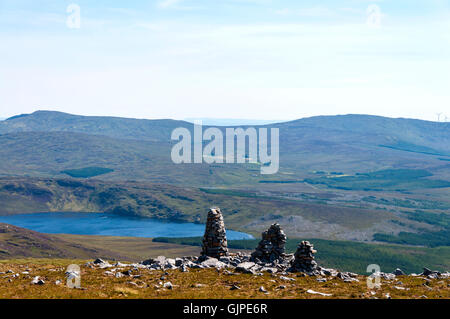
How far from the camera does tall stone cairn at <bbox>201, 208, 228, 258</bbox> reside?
53.9 metres

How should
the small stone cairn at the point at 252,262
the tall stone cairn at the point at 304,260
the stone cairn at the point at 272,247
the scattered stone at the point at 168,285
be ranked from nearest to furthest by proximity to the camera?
the scattered stone at the point at 168,285, the small stone cairn at the point at 252,262, the tall stone cairn at the point at 304,260, the stone cairn at the point at 272,247

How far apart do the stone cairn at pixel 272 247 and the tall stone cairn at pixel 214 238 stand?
12.7 feet

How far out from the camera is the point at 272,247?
5309 cm

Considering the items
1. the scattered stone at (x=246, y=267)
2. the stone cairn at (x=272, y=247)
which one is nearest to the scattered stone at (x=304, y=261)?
the scattered stone at (x=246, y=267)

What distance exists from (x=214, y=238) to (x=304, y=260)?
11568 millimetres

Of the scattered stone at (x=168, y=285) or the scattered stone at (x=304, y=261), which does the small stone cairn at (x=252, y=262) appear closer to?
the scattered stone at (x=304, y=261)

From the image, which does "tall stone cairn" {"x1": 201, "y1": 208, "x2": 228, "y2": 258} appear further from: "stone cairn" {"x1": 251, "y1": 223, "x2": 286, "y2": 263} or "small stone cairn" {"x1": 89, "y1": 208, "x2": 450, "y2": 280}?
"stone cairn" {"x1": 251, "y1": 223, "x2": 286, "y2": 263}

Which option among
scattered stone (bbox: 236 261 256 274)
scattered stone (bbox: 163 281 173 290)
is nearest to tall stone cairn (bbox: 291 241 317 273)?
scattered stone (bbox: 236 261 256 274)

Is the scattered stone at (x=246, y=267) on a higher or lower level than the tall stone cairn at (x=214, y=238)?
lower

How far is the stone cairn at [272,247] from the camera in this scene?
173 feet

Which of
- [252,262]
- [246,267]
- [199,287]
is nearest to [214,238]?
[252,262]

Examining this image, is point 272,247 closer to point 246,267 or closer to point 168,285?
point 246,267
